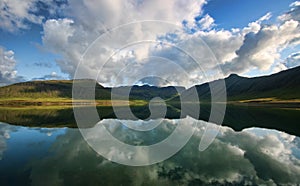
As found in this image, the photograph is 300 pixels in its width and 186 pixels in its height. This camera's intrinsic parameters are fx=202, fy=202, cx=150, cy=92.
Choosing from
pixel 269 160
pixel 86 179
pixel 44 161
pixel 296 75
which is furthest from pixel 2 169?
pixel 296 75

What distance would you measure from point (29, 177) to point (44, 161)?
14.2ft

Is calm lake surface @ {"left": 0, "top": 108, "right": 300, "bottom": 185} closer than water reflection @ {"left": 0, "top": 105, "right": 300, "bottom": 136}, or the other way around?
calm lake surface @ {"left": 0, "top": 108, "right": 300, "bottom": 185}

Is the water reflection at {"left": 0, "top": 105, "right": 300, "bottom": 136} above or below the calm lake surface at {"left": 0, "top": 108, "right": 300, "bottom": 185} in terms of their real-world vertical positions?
above

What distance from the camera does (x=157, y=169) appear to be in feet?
57.1

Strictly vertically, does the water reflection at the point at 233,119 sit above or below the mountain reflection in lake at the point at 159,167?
above

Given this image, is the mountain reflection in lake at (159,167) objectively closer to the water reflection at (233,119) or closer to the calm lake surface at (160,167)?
the calm lake surface at (160,167)

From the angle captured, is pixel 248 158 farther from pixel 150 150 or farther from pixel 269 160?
pixel 150 150

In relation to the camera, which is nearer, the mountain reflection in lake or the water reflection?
the mountain reflection in lake

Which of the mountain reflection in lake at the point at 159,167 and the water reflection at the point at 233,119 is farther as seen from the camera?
the water reflection at the point at 233,119

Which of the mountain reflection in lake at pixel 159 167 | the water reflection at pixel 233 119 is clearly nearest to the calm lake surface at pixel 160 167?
the mountain reflection in lake at pixel 159 167

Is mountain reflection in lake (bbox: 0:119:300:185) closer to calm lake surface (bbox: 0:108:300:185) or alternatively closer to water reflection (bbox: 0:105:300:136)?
calm lake surface (bbox: 0:108:300:185)

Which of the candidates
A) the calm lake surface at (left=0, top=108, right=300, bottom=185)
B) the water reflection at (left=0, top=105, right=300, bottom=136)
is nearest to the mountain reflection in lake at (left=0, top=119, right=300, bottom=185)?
the calm lake surface at (left=0, top=108, right=300, bottom=185)

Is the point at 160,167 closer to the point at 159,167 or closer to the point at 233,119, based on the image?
the point at 159,167

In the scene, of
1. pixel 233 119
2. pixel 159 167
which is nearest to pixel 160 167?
pixel 159 167
